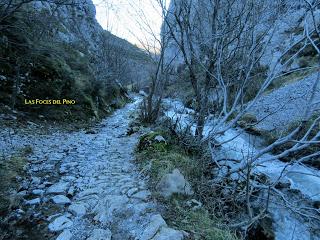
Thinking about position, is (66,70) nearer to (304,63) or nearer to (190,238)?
(190,238)

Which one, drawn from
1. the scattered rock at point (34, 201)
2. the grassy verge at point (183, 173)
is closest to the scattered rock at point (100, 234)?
the grassy verge at point (183, 173)

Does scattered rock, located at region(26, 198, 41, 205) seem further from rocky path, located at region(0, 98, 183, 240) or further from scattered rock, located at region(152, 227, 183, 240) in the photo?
scattered rock, located at region(152, 227, 183, 240)

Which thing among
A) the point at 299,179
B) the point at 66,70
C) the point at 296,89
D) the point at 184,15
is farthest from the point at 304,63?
the point at 66,70

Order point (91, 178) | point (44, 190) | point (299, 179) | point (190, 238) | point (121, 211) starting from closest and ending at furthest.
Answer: point (190, 238), point (121, 211), point (44, 190), point (91, 178), point (299, 179)

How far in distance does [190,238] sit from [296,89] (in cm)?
Answer: 1083

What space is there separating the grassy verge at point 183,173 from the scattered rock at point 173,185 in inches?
2.8

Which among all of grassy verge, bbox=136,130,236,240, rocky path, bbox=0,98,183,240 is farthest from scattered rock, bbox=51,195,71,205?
grassy verge, bbox=136,130,236,240

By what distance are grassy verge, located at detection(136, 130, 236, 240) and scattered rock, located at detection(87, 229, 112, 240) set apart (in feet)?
2.02

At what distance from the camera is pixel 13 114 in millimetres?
5688

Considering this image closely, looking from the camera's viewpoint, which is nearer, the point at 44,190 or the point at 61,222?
the point at 61,222

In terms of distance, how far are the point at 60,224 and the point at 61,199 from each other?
1.65 ft

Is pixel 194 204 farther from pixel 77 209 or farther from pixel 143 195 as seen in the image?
pixel 77 209

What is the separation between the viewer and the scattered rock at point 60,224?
2.44 meters

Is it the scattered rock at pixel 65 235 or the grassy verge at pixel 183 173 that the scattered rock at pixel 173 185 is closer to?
the grassy verge at pixel 183 173
